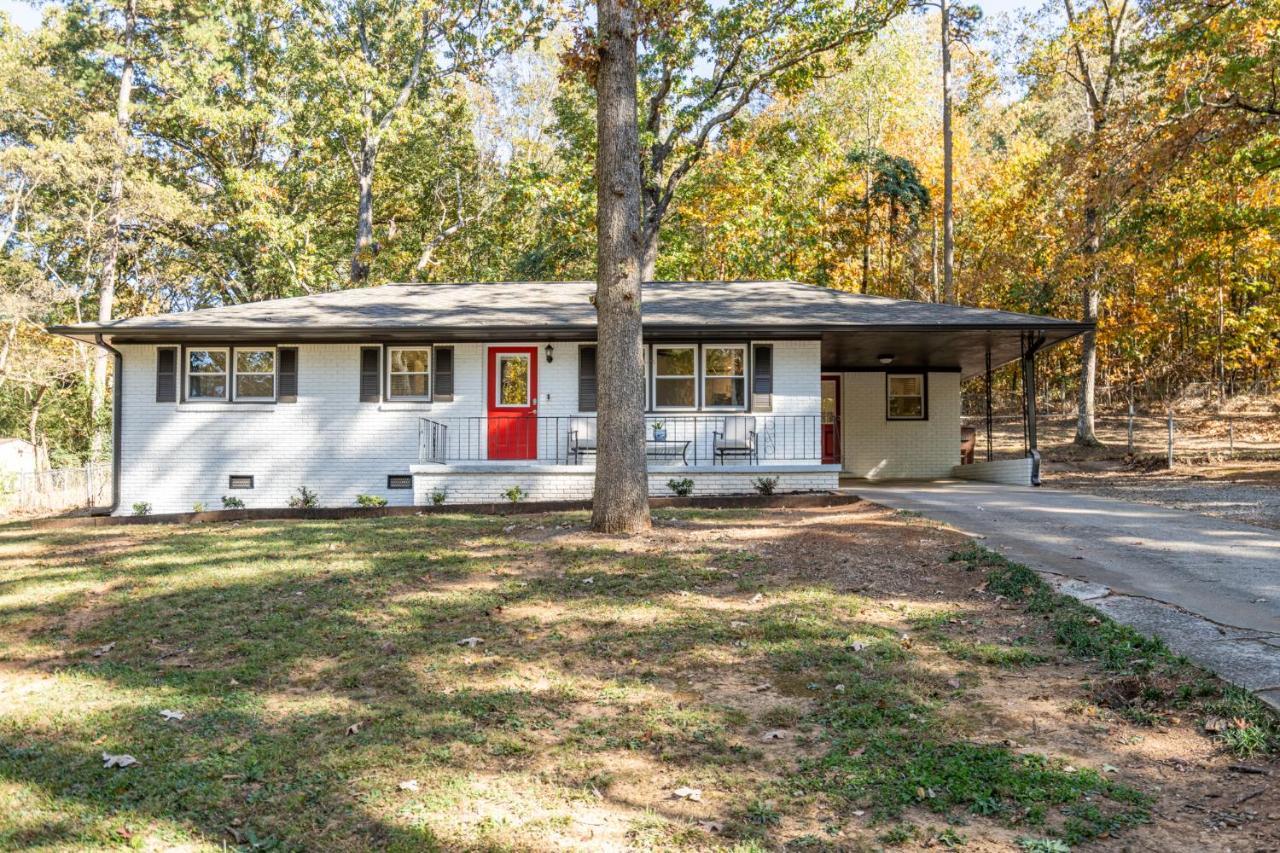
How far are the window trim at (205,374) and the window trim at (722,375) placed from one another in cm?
826

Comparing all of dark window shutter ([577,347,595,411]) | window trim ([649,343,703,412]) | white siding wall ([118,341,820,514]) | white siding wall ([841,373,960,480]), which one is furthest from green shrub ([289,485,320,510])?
white siding wall ([841,373,960,480])

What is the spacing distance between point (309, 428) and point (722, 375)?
730 cm

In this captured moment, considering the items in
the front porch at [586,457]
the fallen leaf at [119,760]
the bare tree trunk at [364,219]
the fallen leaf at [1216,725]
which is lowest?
the fallen leaf at [119,760]

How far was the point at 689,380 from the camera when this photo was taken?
47.8 ft

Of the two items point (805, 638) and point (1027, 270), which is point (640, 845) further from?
point (1027, 270)

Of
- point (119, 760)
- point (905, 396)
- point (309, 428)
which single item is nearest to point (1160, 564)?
point (119, 760)

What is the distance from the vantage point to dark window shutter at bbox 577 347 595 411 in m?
14.4

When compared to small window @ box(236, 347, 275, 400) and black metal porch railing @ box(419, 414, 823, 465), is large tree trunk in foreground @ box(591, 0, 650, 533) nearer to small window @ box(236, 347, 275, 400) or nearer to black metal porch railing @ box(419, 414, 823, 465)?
black metal porch railing @ box(419, 414, 823, 465)

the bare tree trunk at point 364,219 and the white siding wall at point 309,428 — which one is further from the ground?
the bare tree trunk at point 364,219

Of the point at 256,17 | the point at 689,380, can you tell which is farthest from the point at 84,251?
the point at 689,380

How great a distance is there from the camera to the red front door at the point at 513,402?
47.2ft

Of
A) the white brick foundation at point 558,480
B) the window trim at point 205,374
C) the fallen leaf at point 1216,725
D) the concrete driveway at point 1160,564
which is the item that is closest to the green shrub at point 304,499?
the white brick foundation at point 558,480

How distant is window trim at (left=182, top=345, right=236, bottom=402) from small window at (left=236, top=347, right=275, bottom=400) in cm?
12

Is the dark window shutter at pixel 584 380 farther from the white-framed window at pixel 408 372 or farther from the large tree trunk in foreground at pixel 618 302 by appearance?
the large tree trunk in foreground at pixel 618 302
